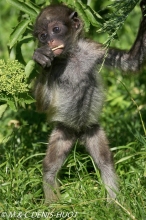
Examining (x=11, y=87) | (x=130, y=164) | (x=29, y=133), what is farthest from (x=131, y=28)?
(x=11, y=87)

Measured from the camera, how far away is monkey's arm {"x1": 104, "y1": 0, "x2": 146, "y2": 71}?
6270mm

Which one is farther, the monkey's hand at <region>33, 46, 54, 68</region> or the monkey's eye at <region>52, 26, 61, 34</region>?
the monkey's eye at <region>52, 26, 61, 34</region>

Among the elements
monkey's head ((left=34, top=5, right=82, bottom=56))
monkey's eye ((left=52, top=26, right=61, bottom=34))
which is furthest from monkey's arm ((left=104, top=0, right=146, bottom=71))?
monkey's eye ((left=52, top=26, right=61, bottom=34))

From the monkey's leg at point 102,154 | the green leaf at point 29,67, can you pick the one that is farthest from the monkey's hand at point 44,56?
the monkey's leg at point 102,154

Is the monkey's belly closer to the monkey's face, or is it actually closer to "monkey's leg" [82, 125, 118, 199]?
"monkey's leg" [82, 125, 118, 199]

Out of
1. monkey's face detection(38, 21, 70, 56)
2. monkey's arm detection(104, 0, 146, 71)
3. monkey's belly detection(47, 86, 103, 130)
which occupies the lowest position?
monkey's belly detection(47, 86, 103, 130)

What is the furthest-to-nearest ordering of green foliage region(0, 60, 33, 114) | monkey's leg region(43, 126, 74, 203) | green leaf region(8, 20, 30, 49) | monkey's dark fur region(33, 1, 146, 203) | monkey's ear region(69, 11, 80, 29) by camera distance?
monkey's ear region(69, 11, 80, 29)
monkey's dark fur region(33, 1, 146, 203)
monkey's leg region(43, 126, 74, 203)
green leaf region(8, 20, 30, 49)
green foliage region(0, 60, 33, 114)

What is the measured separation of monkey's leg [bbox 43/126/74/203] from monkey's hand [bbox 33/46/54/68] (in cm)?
103

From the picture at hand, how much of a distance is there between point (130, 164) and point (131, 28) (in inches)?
160

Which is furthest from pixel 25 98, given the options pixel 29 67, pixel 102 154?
pixel 102 154

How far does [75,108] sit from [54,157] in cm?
64

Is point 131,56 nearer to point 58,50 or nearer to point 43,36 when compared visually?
point 58,50

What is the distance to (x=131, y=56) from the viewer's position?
6.48m

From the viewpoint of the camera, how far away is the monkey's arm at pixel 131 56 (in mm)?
6270
